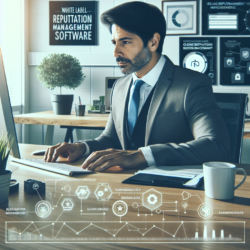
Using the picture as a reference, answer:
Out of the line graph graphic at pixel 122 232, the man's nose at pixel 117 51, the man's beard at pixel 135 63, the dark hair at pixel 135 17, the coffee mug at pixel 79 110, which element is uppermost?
the dark hair at pixel 135 17

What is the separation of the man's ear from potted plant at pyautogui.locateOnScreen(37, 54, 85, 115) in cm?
150

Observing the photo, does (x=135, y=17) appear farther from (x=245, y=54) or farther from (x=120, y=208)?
(x=245, y=54)

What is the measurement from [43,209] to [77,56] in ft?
9.32

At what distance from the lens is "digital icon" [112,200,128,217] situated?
0.58 metres

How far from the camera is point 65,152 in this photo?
112cm

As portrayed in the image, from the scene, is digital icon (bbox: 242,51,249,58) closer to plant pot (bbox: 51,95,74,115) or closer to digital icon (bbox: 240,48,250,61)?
digital icon (bbox: 240,48,250,61)

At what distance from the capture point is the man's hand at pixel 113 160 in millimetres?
899

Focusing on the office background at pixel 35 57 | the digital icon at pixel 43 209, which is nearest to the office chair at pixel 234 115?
the digital icon at pixel 43 209

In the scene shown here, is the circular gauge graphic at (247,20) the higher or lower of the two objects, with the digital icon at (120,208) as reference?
higher

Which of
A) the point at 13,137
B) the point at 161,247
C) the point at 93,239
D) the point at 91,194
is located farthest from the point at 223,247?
→ the point at 13,137

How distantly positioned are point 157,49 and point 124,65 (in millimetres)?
207

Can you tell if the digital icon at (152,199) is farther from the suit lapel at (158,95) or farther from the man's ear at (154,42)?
the man's ear at (154,42)

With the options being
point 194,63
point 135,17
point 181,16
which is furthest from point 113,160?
point 181,16

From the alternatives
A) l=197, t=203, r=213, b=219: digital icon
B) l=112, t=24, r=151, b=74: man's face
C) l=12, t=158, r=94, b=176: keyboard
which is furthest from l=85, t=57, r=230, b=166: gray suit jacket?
l=197, t=203, r=213, b=219: digital icon
